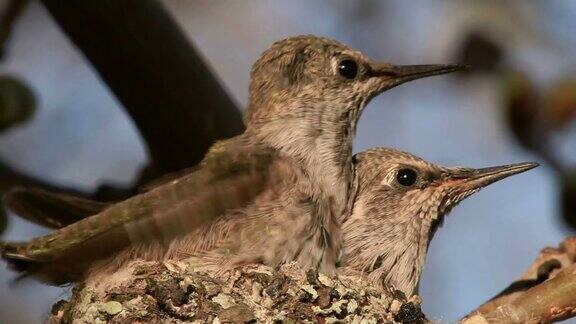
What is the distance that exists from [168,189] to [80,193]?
757mm

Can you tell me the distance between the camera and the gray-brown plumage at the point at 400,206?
14.5 ft

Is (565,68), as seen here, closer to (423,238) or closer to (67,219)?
(423,238)

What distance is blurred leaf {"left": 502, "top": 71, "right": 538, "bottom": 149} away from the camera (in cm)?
445

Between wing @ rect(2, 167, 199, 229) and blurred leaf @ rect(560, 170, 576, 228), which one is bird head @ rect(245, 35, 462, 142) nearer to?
wing @ rect(2, 167, 199, 229)

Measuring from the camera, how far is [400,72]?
4.60m

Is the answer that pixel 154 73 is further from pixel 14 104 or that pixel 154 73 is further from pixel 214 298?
pixel 214 298

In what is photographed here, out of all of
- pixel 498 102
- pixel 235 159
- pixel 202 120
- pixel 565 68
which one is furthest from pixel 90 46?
pixel 565 68

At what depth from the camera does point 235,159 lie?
4.21 metres

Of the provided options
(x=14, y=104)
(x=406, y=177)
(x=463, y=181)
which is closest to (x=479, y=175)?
(x=463, y=181)

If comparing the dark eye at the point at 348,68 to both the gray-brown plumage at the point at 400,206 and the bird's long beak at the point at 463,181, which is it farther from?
the bird's long beak at the point at 463,181

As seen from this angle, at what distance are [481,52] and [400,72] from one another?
55 centimetres

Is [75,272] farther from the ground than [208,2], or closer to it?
closer to it

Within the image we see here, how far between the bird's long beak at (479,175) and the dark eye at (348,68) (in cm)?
52

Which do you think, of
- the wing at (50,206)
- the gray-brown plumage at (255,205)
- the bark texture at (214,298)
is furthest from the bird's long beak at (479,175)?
the wing at (50,206)
